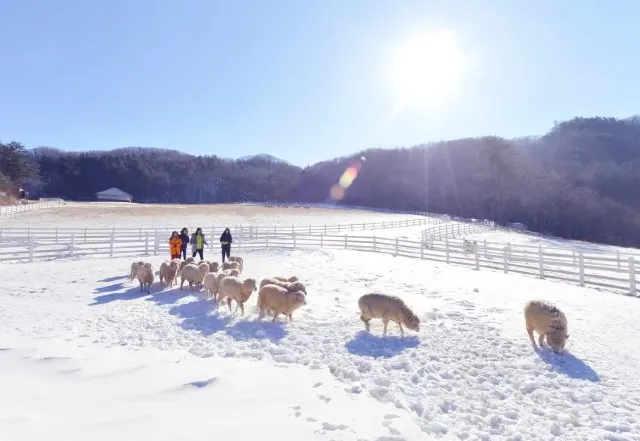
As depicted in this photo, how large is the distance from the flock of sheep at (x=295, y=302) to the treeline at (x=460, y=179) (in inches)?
2345

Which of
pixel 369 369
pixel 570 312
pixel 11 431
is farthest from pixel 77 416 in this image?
pixel 570 312

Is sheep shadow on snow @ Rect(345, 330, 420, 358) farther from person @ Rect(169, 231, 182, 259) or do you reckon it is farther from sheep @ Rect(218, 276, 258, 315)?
person @ Rect(169, 231, 182, 259)

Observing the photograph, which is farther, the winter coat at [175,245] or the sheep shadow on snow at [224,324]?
the winter coat at [175,245]

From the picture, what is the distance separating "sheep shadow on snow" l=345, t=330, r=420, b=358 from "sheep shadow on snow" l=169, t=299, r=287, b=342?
4.49ft

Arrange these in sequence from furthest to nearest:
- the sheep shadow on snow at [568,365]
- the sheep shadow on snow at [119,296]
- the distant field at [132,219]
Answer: the distant field at [132,219] → the sheep shadow on snow at [119,296] → the sheep shadow on snow at [568,365]

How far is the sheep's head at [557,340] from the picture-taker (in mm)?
6199

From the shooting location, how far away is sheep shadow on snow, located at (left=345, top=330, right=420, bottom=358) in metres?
6.26

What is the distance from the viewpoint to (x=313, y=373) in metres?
5.50

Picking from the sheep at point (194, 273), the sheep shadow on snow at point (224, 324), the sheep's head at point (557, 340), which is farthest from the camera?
the sheep at point (194, 273)

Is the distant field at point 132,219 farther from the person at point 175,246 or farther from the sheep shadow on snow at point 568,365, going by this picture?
the sheep shadow on snow at point 568,365

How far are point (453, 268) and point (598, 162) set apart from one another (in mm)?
94212

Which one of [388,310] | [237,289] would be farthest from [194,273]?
[388,310]

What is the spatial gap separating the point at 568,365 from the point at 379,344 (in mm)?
2793

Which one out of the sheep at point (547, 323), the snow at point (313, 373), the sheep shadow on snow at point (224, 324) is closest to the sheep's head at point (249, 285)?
the snow at point (313, 373)
